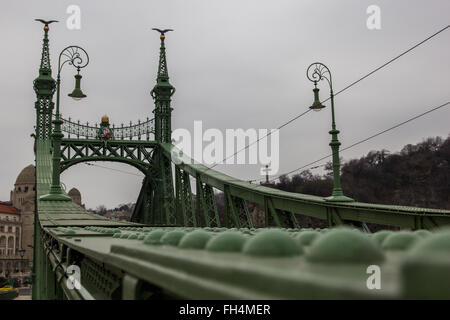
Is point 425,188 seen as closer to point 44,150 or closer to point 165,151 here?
point 165,151

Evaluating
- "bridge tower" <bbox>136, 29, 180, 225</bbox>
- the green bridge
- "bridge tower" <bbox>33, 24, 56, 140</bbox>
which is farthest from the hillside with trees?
the green bridge

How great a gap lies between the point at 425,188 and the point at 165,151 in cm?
4194

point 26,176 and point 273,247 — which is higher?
point 26,176

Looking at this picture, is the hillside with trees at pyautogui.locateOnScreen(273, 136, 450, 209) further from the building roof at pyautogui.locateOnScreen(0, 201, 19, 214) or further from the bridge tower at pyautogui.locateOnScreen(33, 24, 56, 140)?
the building roof at pyautogui.locateOnScreen(0, 201, 19, 214)

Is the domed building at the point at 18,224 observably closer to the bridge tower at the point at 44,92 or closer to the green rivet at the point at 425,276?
the bridge tower at the point at 44,92

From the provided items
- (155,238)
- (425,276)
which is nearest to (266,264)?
(425,276)

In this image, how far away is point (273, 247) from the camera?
1.93 meters

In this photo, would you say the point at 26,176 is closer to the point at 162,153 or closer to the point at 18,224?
the point at 18,224

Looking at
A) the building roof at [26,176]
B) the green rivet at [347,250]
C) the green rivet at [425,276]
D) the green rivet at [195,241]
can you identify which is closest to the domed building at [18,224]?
the building roof at [26,176]

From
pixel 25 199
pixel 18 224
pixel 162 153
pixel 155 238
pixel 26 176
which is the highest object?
pixel 26 176

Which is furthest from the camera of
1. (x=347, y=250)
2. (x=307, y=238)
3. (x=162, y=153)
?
(x=162, y=153)

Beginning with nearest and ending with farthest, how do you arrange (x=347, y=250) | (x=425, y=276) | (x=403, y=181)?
(x=425, y=276) < (x=347, y=250) < (x=403, y=181)

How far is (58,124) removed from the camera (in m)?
17.1
